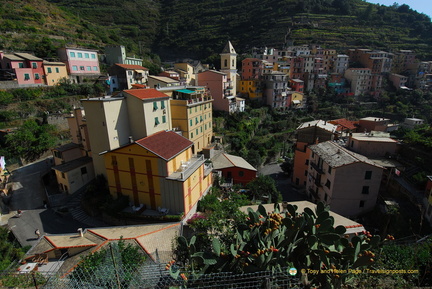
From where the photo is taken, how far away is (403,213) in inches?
753

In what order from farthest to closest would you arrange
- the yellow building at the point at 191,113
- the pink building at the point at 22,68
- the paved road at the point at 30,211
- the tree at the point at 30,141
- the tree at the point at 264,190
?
the pink building at the point at 22,68 → the yellow building at the point at 191,113 → the tree at the point at 30,141 → the tree at the point at 264,190 → the paved road at the point at 30,211

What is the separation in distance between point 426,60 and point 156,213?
100540 mm

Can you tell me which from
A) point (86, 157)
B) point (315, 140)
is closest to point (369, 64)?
point (315, 140)

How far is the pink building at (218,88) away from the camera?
41875mm

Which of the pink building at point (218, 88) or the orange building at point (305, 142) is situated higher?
the pink building at point (218, 88)

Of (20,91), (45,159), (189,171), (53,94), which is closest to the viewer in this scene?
(189,171)

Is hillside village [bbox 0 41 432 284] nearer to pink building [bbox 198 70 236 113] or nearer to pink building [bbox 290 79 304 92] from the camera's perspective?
pink building [bbox 198 70 236 113]

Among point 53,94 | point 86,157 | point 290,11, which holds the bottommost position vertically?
point 86,157

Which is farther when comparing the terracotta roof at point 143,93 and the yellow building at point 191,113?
the yellow building at point 191,113

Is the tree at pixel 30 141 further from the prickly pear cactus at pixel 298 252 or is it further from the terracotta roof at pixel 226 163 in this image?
the prickly pear cactus at pixel 298 252

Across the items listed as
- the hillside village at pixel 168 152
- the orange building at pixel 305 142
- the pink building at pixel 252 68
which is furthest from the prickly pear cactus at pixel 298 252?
the pink building at pixel 252 68

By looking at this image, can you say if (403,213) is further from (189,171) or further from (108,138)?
(108,138)

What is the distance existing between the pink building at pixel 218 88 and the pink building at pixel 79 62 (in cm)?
2001

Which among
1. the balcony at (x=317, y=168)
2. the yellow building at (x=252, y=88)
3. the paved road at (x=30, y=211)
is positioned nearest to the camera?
the paved road at (x=30, y=211)
